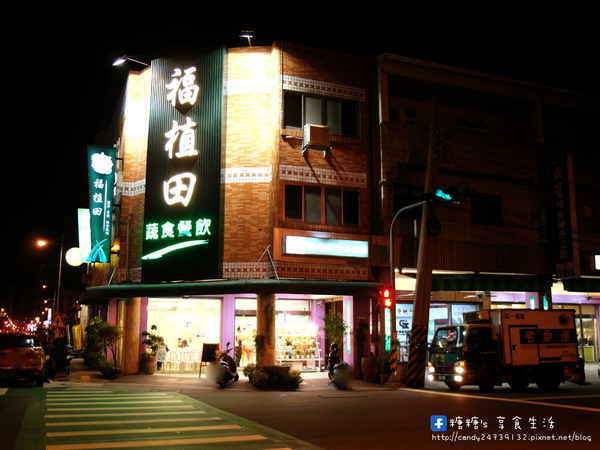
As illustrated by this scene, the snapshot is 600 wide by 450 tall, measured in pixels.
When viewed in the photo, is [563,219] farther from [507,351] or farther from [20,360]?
[20,360]

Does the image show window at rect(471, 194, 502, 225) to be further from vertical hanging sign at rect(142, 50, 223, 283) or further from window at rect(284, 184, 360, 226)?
vertical hanging sign at rect(142, 50, 223, 283)

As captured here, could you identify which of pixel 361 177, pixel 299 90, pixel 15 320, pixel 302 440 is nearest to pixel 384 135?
pixel 361 177

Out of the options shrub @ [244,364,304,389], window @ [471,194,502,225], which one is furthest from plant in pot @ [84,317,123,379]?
window @ [471,194,502,225]

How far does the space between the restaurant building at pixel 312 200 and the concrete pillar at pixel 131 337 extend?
0.08 metres

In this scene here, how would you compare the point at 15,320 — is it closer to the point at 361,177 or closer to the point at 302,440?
the point at 361,177

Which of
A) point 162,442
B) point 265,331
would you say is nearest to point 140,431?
point 162,442

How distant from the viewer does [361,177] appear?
82.6ft

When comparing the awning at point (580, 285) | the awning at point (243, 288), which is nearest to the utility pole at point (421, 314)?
the awning at point (243, 288)

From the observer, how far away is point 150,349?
24922 millimetres

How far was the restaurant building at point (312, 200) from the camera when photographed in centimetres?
2333

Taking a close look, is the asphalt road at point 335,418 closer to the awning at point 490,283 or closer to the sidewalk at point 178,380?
Answer: the sidewalk at point 178,380

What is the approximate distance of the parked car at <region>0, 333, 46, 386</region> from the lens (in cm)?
1895

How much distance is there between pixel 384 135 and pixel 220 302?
10402 mm

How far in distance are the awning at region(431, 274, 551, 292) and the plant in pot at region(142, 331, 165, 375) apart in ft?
41.2
